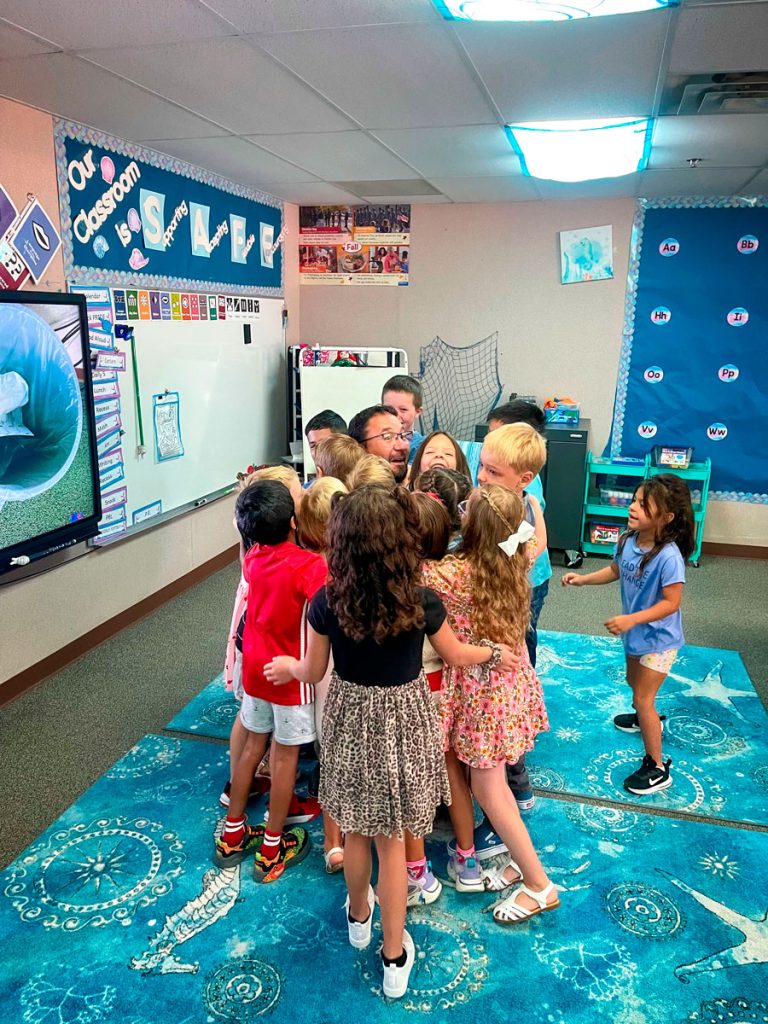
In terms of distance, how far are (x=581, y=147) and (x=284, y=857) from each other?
3.08 metres

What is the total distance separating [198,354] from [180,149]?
107 cm

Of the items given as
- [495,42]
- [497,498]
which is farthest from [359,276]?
[497,498]

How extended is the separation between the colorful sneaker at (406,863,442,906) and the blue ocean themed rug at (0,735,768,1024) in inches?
1.3

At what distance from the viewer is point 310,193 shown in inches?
183

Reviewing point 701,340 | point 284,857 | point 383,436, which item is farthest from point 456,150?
point 284,857

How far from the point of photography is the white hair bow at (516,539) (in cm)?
176

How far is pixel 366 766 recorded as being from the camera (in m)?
1.64

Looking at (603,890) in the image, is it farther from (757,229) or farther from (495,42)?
(757,229)

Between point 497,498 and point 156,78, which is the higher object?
point 156,78

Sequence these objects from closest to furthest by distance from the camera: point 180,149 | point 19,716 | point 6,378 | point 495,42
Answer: point 495,42, point 6,378, point 19,716, point 180,149

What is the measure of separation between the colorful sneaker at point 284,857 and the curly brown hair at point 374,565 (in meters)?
0.95

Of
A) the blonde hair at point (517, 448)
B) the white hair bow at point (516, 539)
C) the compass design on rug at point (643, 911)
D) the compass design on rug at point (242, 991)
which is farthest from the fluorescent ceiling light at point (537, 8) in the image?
the compass design on rug at point (242, 991)

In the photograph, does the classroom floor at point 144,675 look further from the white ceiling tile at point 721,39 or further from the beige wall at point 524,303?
the white ceiling tile at point 721,39

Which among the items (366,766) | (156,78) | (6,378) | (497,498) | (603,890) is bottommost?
(603,890)
